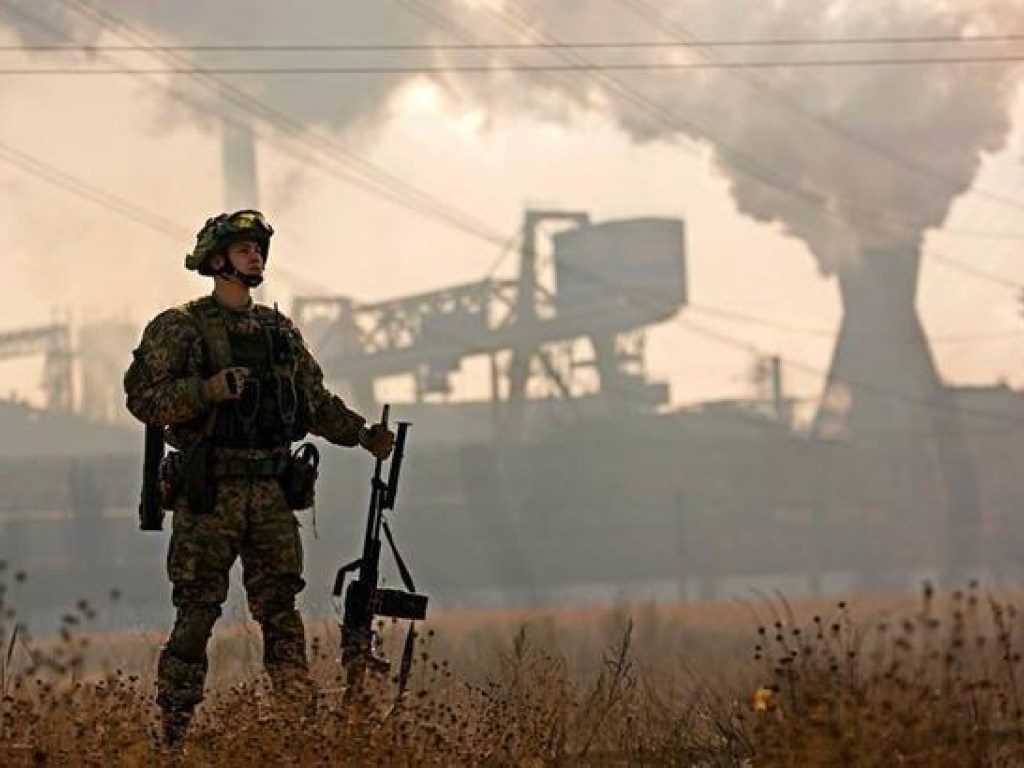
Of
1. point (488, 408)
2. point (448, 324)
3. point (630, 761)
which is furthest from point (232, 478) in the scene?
point (488, 408)

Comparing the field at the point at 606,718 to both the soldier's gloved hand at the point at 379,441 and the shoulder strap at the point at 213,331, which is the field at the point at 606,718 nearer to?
the soldier's gloved hand at the point at 379,441

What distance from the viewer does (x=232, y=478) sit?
Answer: 31.7 feet

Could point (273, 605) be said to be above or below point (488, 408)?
below

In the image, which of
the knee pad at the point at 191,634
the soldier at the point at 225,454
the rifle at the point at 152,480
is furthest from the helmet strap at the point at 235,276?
the knee pad at the point at 191,634

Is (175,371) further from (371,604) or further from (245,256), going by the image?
(371,604)

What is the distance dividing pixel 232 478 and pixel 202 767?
5.70ft

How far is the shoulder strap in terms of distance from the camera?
9609mm

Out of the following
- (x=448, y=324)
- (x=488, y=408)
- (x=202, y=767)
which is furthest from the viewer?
(x=488, y=408)

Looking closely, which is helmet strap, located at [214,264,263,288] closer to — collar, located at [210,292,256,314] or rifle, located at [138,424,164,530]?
collar, located at [210,292,256,314]

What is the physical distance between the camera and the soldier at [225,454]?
31.2 ft

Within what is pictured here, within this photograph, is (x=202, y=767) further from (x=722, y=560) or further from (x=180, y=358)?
(x=722, y=560)

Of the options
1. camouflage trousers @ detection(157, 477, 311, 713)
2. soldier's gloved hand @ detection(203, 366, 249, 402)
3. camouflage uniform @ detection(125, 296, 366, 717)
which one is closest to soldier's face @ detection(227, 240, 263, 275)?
camouflage uniform @ detection(125, 296, 366, 717)

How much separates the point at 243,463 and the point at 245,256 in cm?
100

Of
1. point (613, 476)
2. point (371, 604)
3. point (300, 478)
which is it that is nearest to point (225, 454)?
point (300, 478)
